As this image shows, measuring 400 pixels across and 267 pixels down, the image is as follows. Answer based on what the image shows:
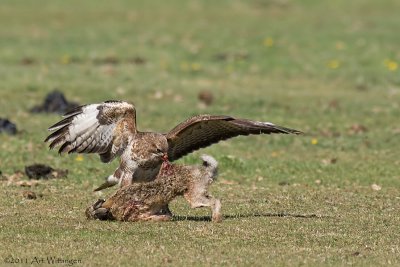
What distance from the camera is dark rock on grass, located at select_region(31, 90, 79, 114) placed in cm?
1998

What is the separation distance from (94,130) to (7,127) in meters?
6.16

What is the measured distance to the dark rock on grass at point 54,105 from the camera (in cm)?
1998

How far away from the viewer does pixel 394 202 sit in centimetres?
1327

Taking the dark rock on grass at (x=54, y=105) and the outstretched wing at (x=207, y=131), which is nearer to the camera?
the outstretched wing at (x=207, y=131)

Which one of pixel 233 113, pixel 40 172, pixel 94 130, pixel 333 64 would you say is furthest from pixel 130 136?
pixel 333 64

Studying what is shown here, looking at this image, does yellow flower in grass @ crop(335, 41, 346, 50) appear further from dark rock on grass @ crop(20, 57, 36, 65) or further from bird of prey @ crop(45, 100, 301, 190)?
bird of prey @ crop(45, 100, 301, 190)

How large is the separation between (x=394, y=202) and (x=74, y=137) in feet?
14.8

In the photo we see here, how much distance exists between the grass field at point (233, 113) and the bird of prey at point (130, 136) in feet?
2.54

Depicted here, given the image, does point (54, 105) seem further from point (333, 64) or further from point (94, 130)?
point (333, 64)

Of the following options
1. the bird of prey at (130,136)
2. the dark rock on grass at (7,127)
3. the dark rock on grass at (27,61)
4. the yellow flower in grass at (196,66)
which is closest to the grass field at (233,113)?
the yellow flower in grass at (196,66)

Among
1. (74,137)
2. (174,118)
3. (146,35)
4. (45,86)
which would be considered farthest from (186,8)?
(74,137)

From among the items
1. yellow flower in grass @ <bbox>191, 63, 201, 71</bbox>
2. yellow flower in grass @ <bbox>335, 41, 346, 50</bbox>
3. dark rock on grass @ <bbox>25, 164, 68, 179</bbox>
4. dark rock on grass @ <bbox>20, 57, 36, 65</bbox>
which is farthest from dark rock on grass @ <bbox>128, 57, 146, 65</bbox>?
dark rock on grass @ <bbox>25, 164, 68, 179</bbox>

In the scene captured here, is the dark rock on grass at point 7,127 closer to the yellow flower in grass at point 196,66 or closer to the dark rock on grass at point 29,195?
the dark rock on grass at point 29,195

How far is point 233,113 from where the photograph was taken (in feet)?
67.6
